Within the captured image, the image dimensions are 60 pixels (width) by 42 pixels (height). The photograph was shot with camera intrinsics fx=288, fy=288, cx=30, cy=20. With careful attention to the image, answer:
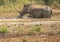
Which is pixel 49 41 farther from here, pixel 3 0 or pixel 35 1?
pixel 35 1

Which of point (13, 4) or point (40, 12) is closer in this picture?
point (40, 12)

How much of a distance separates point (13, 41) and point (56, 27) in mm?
6218

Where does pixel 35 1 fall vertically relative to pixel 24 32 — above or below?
below

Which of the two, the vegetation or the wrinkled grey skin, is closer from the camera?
the wrinkled grey skin

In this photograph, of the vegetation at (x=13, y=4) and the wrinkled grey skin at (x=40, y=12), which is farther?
the vegetation at (x=13, y=4)

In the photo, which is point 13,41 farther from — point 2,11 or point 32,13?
point 2,11

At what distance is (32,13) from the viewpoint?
27438 millimetres

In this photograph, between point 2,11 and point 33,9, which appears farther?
point 2,11

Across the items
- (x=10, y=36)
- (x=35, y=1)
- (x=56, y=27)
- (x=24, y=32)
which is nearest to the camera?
(x=10, y=36)

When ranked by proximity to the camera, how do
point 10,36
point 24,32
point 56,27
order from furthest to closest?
point 56,27 → point 24,32 → point 10,36

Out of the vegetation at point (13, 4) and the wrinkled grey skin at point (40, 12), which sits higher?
the wrinkled grey skin at point (40, 12)

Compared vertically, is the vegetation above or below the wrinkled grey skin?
below

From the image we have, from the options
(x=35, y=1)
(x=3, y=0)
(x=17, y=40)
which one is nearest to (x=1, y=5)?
(x=3, y=0)

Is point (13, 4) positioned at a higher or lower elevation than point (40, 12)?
lower
